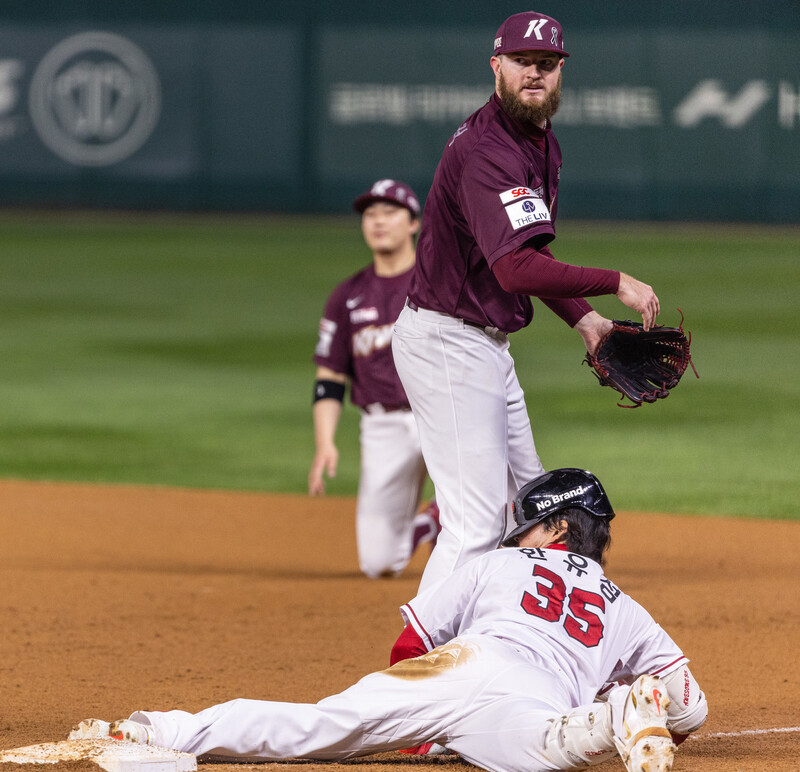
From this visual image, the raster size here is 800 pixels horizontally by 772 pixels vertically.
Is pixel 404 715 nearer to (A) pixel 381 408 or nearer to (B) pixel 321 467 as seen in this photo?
(B) pixel 321 467

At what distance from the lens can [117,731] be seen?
3.21m

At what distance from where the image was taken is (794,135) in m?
23.6

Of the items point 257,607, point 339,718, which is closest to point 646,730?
point 339,718

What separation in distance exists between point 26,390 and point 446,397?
8186mm

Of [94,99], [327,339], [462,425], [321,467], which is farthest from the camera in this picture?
[94,99]

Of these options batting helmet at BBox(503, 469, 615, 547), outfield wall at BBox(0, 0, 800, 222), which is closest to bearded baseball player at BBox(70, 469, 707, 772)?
batting helmet at BBox(503, 469, 615, 547)

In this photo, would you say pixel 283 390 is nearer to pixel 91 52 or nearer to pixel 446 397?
pixel 446 397

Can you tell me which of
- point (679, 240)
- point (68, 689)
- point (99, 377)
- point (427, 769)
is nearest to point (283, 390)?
point (99, 377)

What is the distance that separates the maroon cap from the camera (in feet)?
12.3

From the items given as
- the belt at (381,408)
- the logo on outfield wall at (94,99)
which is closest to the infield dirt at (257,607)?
the belt at (381,408)

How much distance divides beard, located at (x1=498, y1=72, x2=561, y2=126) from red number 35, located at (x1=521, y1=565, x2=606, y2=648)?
1295 mm

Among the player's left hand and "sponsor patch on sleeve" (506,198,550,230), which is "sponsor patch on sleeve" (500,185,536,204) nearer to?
"sponsor patch on sleeve" (506,198,550,230)

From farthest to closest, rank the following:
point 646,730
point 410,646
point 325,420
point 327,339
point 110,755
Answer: point 327,339 < point 325,420 < point 410,646 < point 110,755 < point 646,730

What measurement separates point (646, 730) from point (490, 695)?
0.45 metres
